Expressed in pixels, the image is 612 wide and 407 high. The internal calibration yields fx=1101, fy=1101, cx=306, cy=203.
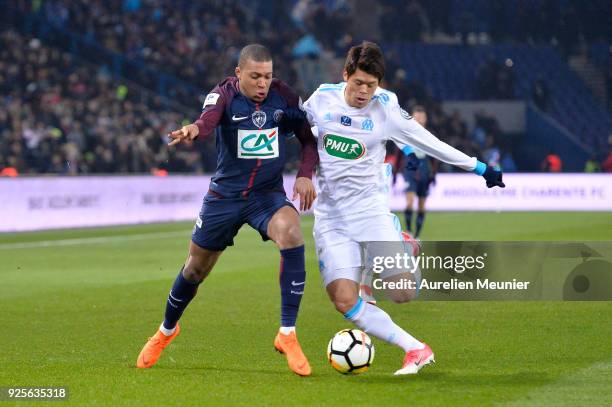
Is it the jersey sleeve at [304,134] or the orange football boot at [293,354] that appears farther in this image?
the jersey sleeve at [304,134]

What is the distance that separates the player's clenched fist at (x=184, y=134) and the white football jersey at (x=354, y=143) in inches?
40.5

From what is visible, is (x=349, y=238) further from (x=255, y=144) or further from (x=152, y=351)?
(x=152, y=351)

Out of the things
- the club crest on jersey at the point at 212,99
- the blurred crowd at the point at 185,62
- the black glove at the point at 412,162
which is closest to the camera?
the club crest on jersey at the point at 212,99

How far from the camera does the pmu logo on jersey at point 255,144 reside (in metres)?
7.04

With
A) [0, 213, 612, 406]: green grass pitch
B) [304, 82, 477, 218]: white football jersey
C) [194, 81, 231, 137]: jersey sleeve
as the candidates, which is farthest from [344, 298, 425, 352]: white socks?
[194, 81, 231, 137]: jersey sleeve

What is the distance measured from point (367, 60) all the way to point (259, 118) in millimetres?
797

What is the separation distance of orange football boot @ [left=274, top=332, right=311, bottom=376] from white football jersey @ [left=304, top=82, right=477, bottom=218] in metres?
0.89

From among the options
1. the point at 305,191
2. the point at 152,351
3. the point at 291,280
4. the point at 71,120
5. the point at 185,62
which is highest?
the point at 305,191

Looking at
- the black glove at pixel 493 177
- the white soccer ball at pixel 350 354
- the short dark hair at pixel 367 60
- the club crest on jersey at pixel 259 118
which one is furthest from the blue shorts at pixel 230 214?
the black glove at pixel 493 177

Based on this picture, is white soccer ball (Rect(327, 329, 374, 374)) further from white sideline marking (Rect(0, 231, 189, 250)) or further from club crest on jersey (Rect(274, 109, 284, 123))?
white sideline marking (Rect(0, 231, 189, 250))

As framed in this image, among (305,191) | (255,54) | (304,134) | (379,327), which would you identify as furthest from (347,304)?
(255,54)

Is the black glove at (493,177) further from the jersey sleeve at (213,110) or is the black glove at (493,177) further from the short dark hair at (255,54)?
the jersey sleeve at (213,110)

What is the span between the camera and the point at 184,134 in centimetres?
637

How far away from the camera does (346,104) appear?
23.5ft
